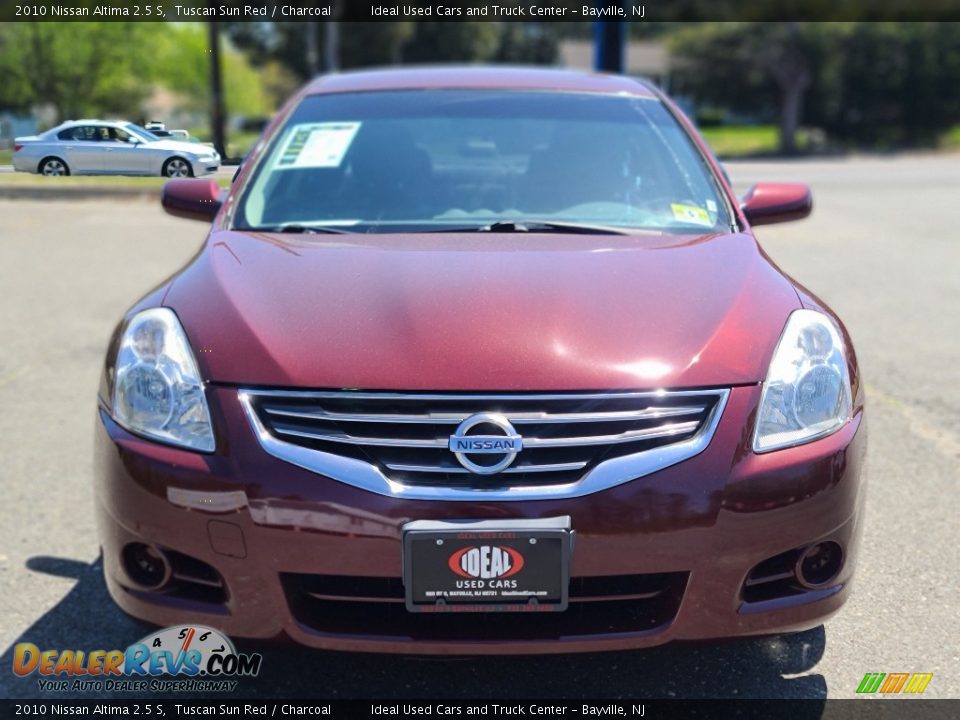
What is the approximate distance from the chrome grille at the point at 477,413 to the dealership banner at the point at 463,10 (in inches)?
181

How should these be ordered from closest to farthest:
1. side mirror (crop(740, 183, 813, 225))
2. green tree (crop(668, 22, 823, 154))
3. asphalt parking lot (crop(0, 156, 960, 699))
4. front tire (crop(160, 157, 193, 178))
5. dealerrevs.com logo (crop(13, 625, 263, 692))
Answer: dealerrevs.com logo (crop(13, 625, 263, 692)) < asphalt parking lot (crop(0, 156, 960, 699)) < front tire (crop(160, 157, 193, 178)) < side mirror (crop(740, 183, 813, 225)) < green tree (crop(668, 22, 823, 154))

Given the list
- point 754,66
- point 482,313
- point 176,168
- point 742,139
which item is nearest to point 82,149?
point 176,168

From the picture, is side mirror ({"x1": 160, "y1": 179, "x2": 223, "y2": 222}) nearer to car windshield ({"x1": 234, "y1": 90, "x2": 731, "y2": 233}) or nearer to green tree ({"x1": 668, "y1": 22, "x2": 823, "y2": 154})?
car windshield ({"x1": 234, "y1": 90, "x2": 731, "y2": 233})

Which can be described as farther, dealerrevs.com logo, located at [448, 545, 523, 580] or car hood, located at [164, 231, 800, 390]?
car hood, located at [164, 231, 800, 390]

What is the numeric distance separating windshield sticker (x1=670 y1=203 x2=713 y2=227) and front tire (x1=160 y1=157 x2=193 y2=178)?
155 centimetres

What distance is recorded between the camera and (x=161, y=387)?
7.44 feet

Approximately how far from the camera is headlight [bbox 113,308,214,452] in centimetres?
219

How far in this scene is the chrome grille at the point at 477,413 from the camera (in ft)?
6.84

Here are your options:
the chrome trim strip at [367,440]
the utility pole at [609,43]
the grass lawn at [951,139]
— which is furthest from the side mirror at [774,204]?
the grass lawn at [951,139]

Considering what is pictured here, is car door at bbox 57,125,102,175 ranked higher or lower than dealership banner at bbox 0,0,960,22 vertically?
higher

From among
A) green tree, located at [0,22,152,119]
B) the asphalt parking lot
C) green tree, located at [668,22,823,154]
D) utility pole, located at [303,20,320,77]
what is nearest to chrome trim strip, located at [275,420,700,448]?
the asphalt parking lot

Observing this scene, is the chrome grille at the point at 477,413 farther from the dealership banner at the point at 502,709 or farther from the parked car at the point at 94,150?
the parked car at the point at 94,150

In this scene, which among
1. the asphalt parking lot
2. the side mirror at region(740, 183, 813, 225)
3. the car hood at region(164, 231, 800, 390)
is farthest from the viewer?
the side mirror at region(740, 183, 813, 225)

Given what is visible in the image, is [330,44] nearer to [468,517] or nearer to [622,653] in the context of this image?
[622,653]
